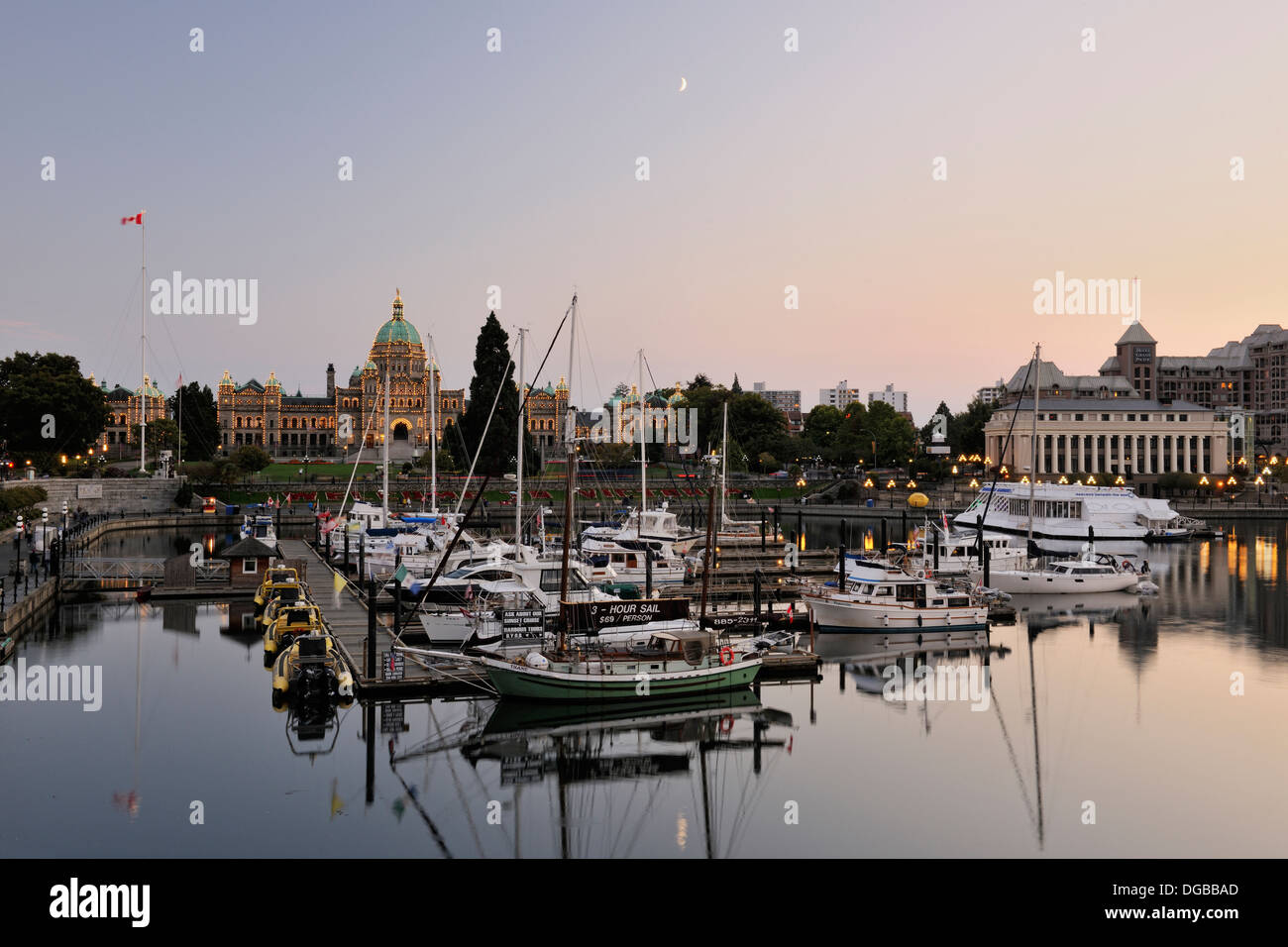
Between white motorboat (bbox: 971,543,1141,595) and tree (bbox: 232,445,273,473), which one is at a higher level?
tree (bbox: 232,445,273,473)

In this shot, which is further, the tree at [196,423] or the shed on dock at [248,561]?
the tree at [196,423]

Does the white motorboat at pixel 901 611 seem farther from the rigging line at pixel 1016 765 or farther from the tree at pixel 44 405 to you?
the tree at pixel 44 405

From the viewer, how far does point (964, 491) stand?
392 ft

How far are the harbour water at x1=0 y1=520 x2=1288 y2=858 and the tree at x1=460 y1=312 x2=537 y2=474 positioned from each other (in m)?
62.9

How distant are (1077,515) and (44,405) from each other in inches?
3584

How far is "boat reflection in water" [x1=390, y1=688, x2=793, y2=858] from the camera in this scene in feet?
73.8

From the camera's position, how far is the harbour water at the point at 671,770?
21609mm

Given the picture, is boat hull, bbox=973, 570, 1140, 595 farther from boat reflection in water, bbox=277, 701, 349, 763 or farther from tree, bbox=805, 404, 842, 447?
tree, bbox=805, 404, 842, 447

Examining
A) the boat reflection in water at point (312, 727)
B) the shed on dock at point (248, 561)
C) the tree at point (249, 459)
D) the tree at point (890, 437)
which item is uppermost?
the tree at point (890, 437)
